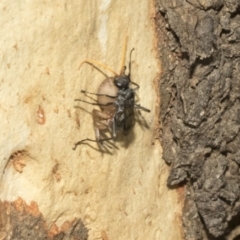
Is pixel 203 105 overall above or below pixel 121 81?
below

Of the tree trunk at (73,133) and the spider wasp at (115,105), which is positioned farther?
the spider wasp at (115,105)

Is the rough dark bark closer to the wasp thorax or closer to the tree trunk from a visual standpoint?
the tree trunk

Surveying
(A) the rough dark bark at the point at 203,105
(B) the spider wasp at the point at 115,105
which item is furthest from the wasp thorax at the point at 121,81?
(A) the rough dark bark at the point at 203,105

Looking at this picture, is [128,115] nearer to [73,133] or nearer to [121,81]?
[121,81]

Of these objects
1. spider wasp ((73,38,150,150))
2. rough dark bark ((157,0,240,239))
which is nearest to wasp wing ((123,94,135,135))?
spider wasp ((73,38,150,150))

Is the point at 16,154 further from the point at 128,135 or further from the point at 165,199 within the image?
the point at 165,199

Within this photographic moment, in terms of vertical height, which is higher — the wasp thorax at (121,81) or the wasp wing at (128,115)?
the wasp thorax at (121,81)

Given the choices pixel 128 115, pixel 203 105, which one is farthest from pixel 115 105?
pixel 203 105

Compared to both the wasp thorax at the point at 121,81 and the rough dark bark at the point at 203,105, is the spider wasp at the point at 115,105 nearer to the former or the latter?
the wasp thorax at the point at 121,81

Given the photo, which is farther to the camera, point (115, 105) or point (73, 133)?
point (115, 105)
